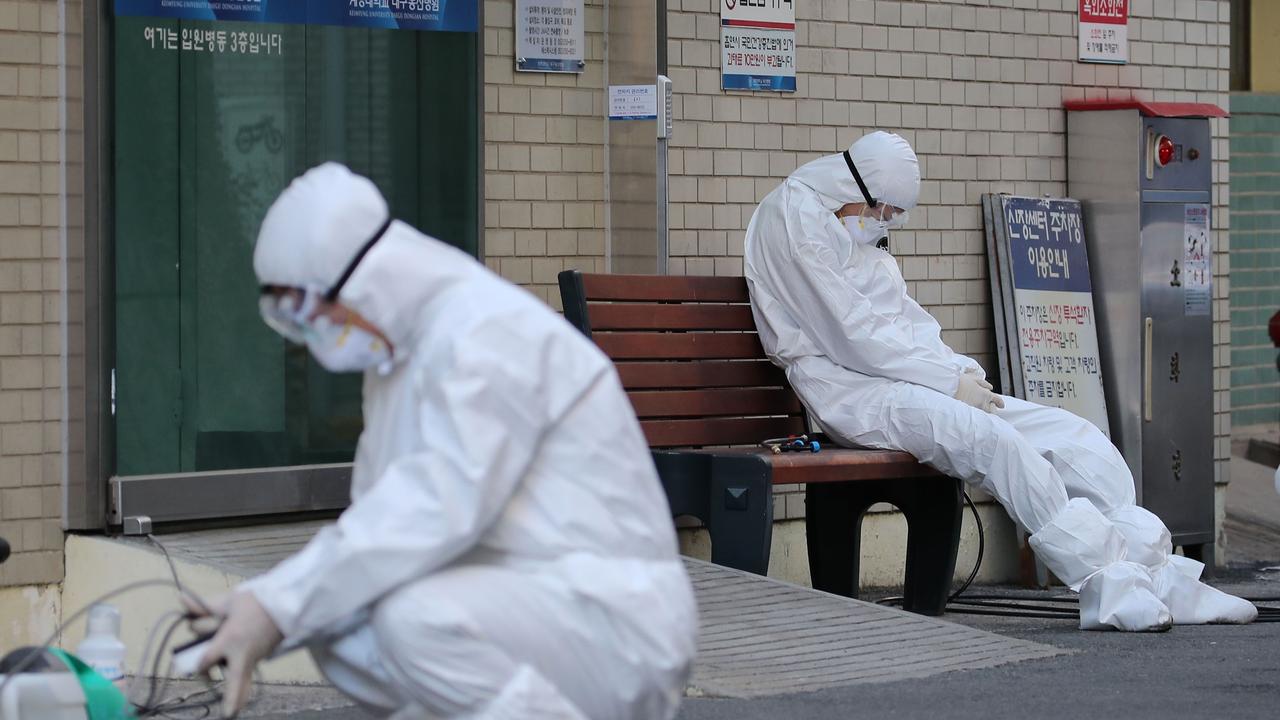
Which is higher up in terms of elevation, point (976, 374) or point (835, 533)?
point (976, 374)

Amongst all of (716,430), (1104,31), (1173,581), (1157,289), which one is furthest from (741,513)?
(1104,31)

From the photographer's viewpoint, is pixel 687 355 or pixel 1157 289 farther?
pixel 1157 289

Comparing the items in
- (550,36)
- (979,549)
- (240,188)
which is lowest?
(979,549)

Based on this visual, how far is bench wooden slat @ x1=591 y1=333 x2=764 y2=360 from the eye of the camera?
286 inches

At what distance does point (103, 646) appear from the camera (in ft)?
14.6

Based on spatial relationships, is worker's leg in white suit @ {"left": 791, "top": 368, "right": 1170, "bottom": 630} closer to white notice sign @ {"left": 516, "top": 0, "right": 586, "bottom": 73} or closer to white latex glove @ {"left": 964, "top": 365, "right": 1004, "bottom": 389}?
white latex glove @ {"left": 964, "top": 365, "right": 1004, "bottom": 389}

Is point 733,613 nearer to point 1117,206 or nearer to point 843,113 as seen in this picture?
point 843,113

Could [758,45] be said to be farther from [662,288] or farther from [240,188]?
[240,188]

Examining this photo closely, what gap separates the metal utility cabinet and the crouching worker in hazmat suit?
20.0 feet

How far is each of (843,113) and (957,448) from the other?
2.09 meters

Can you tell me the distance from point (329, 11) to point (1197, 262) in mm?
4374

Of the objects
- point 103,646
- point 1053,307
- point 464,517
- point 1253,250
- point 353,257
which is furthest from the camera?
point 1253,250

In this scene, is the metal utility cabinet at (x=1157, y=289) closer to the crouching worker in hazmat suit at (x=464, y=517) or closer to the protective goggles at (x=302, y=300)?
the crouching worker in hazmat suit at (x=464, y=517)

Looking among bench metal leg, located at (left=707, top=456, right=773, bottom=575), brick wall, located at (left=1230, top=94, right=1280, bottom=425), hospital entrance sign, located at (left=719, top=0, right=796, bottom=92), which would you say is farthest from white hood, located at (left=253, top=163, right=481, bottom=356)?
brick wall, located at (left=1230, top=94, right=1280, bottom=425)
